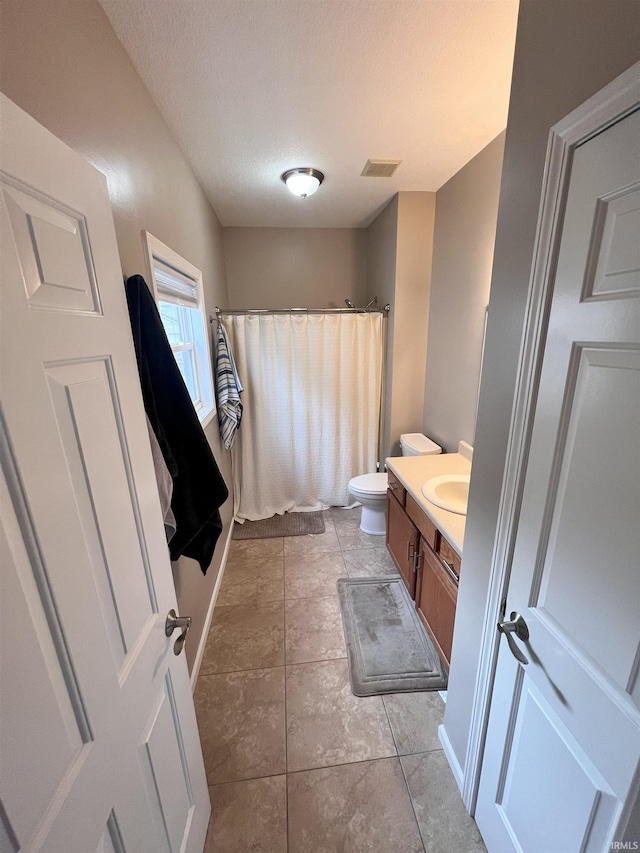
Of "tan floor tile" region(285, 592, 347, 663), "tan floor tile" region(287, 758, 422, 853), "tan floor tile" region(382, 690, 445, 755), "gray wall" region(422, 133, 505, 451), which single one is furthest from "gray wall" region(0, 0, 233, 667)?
"gray wall" region(422, 133, 505, 451)

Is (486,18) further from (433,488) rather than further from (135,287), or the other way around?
(433,488)

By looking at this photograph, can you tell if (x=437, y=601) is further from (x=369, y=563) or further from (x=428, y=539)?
(x=369, y=563)

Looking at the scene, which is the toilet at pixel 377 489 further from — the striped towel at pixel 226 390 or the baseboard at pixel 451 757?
the baseboard at pixel 451 757

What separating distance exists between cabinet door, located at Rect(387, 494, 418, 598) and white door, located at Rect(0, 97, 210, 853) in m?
1.38

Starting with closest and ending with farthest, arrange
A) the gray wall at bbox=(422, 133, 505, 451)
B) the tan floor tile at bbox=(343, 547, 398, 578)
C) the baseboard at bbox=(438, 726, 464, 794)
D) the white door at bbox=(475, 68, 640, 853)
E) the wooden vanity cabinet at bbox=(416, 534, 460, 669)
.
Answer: the white door at bbox=(475, 68, 640, 853) → the baseboard at bbox=(438, 726, 464, 794) → the wooden vanity cabinet at bbox=(416, 534, 460, 669) → the gray wall at bbox=(422, 133, 505, 451) → the tan floor tile at bbox=(343, 547, 398, 578)

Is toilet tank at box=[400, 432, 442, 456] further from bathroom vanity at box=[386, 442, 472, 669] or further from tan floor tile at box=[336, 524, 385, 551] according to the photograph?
tan floor tile at box=[336, 524, 385, 551]

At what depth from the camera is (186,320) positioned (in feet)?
7.11

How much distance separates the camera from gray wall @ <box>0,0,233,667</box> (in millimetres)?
710

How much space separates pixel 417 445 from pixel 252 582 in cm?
155

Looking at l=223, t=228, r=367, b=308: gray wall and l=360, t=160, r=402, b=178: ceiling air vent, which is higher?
l=360, t=160, r=402, b=178: ceiling air vent

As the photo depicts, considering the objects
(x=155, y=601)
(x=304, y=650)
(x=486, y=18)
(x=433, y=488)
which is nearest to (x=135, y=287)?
(x=155, y=601)

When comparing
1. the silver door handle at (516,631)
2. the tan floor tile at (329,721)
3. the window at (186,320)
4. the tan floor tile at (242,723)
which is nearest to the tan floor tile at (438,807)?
the tan floor tile at (329,721)

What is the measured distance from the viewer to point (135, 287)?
106 cm

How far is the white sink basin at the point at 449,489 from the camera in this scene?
5.67 ft
